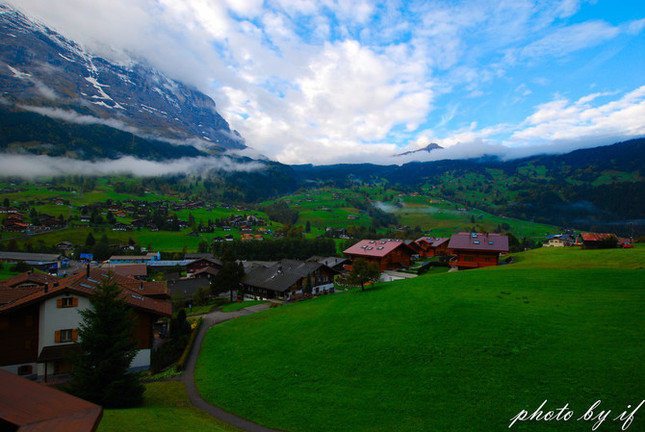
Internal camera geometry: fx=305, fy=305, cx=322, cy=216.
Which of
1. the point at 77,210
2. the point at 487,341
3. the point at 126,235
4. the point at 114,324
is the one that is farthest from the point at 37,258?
the point at 487,341

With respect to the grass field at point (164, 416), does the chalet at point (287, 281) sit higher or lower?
lower

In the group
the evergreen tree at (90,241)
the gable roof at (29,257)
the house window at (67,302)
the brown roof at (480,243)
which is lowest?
the gable roof at (29,257)

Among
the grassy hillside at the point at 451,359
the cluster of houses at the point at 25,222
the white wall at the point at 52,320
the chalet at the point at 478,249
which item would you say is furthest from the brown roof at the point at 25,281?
the cluster of houses at the point at 25,222

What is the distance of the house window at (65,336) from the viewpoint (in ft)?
85.1

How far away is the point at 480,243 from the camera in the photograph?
1932 inches

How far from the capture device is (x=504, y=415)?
38.7 ft

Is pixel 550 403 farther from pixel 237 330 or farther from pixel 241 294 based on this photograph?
pixel 241 294

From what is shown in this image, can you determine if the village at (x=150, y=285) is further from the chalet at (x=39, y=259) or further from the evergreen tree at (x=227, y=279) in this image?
the evergreen tree at (x=227, y=279)

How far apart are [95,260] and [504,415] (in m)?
127

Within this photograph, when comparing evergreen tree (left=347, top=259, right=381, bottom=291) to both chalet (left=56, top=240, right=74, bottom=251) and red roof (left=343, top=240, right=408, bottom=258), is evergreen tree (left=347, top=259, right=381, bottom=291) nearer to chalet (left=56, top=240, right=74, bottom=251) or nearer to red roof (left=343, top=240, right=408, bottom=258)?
red roof (left=343, top=240, right=408, bottom=258)

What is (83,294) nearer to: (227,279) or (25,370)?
(25,370)

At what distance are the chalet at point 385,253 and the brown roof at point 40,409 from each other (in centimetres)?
5392

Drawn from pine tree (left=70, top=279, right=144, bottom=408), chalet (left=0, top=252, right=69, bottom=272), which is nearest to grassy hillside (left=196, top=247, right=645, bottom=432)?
pine tree (left=70, top=279, right=144, bottom=408)

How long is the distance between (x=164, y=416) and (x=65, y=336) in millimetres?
18998
